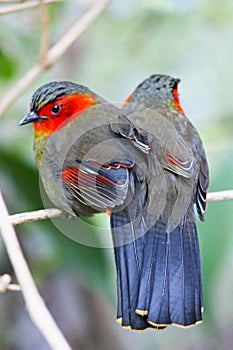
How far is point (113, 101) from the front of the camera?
16.2 feet

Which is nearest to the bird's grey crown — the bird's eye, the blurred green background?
the blurred green background

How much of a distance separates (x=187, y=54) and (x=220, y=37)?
0.33 m

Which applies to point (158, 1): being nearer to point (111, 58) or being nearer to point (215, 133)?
point (215, 133)

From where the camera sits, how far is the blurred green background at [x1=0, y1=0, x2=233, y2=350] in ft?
11.9

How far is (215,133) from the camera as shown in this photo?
151 inches

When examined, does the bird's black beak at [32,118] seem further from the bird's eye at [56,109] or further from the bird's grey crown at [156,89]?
the bird's grey crown at [156,89]

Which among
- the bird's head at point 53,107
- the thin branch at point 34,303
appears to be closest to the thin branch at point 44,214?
the bird's head at point 53,107

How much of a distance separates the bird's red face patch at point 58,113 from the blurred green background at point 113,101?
385mm

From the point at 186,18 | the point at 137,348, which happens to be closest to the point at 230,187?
the point at 186,18

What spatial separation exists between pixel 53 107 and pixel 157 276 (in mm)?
1046

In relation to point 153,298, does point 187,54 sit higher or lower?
higher

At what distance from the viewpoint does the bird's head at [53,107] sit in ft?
10.9

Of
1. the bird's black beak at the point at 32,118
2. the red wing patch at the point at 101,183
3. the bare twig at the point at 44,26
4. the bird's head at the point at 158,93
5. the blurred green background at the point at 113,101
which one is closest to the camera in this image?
the bare twig at the point at 44,26

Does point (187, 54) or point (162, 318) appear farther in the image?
point (187, 54)
